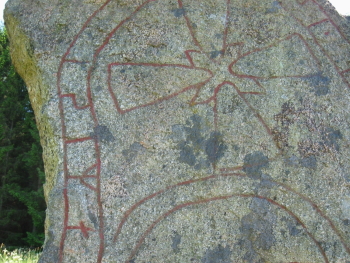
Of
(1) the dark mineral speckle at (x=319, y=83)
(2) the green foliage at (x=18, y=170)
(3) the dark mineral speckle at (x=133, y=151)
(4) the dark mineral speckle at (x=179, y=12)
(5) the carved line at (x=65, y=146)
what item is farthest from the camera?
(2) the green foliage at (x=18, y=170)

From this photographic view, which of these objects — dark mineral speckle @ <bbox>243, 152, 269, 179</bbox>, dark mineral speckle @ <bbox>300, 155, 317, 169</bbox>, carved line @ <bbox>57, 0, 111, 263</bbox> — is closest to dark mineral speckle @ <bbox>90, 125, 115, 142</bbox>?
carved line @ <bbox>57, 0, 111, 263</bbox>

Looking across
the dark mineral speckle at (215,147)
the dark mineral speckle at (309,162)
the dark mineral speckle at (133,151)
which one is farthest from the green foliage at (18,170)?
the dark mineral speckle at (309,162)

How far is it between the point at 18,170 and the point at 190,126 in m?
6.86

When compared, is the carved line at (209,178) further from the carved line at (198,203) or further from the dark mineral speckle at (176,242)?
the dark mineral speckle at (176,242)

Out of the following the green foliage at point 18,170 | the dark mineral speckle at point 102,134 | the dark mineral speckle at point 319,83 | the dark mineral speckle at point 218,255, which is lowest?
the dark mineral speckle at point 218,255

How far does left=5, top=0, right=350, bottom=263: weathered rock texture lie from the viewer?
1.88 m

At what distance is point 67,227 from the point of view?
1859 millimetres

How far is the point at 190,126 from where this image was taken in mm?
2016

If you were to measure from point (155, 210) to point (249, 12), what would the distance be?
1.15 meters

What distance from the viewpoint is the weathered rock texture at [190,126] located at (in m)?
1.88

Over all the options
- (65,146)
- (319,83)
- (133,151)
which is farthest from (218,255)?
(319,83)

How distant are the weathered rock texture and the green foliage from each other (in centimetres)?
522

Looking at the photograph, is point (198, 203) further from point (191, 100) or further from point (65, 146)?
point (65, 146)

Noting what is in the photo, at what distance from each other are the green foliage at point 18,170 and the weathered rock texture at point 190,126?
5.22m
